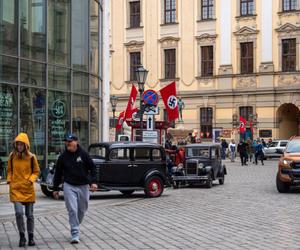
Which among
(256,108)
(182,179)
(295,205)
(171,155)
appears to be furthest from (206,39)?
(295,205)

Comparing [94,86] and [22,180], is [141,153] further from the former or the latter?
[22,180]

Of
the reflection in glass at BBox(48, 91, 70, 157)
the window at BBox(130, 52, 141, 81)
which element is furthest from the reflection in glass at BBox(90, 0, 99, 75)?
the window at BBox(130, 52, 141, 81)

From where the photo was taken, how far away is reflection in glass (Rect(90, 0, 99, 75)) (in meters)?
25.7

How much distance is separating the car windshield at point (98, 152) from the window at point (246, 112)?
36445mm

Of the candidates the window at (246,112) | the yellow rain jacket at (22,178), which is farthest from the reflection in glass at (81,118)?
the window at (246,112)

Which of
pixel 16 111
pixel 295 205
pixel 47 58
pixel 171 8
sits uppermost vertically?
pixel 171 8

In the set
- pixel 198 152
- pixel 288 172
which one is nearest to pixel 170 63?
pixel 198 152

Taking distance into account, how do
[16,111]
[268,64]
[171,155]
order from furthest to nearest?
[268,64] < [171,155] < [16,111]

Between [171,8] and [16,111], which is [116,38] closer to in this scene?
[171,8]

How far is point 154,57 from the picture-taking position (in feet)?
191

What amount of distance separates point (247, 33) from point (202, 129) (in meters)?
9.01

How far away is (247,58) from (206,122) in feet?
21.2

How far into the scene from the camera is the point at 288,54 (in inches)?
2098

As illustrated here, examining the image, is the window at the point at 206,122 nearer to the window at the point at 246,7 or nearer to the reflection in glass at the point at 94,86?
the window at the point at 246,7
